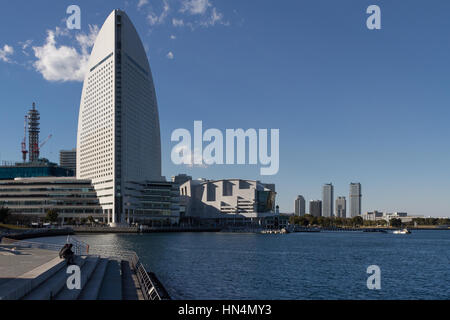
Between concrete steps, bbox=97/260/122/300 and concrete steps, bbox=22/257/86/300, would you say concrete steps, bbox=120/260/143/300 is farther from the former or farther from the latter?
concrete steps, bbox=22/257/86/300

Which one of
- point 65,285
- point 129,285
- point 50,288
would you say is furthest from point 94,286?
point 50,288

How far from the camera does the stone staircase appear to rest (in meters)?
23.4

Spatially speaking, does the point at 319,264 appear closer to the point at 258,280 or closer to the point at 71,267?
the point at 258,280

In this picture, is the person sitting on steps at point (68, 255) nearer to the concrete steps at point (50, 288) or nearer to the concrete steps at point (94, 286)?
the concrete steps at point (94, 286)

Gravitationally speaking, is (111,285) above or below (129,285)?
above

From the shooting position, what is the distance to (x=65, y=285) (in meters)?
28.0

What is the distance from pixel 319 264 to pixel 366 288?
24124mm

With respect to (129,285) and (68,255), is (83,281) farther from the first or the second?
(68,255)

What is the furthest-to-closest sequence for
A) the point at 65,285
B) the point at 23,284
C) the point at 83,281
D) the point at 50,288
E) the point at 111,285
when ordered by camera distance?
the point at 111,285, the point at 83,281, the point at 65,285, the point at 50,288, the point at 23,284

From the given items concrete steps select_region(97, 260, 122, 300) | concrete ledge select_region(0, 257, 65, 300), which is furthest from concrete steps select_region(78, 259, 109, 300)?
concrete ledge select_region(0, 257, 65, 300)

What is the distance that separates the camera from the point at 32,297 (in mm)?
23141
